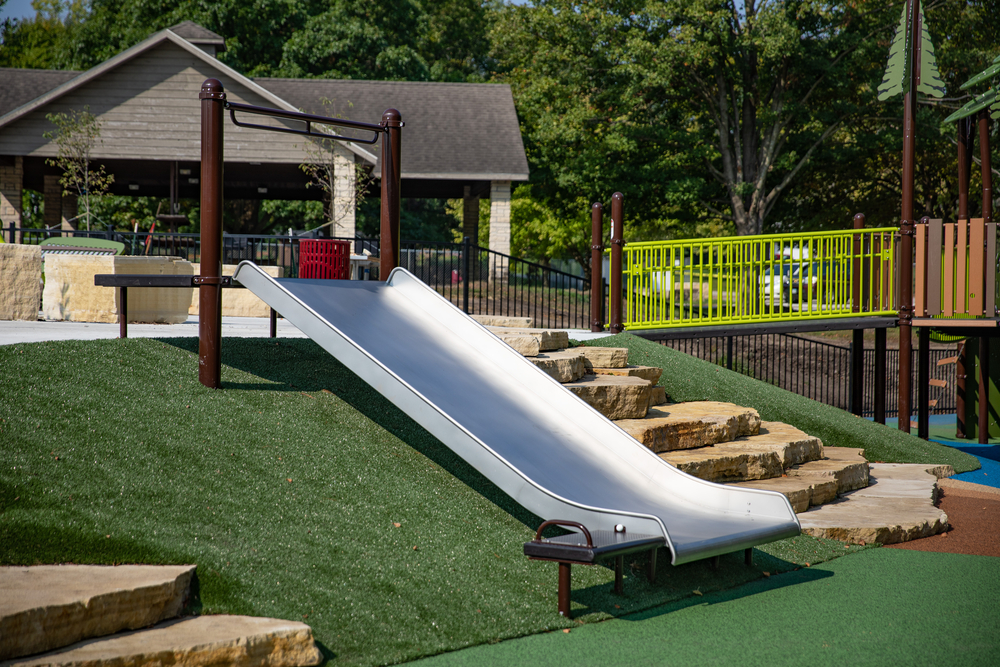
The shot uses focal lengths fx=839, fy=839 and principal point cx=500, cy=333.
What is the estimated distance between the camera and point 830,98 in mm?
28469

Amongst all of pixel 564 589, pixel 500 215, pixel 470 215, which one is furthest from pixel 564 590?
pixel 470 215

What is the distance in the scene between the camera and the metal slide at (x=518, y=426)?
15.0 feet

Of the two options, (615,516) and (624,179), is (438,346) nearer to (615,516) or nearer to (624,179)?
(615,516)

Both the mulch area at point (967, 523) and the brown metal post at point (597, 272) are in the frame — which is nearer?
the mulch area at point (967, 523)

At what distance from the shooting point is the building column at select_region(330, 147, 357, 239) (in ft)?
74.5

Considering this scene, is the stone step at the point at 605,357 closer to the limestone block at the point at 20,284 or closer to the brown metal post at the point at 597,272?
the brown metal post at the point at 597,272

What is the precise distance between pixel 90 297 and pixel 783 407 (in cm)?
917

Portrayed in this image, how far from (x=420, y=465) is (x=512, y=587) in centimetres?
155

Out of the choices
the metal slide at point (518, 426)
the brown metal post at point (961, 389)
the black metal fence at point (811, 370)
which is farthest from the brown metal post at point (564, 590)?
the black metal fence at point (811, 370)

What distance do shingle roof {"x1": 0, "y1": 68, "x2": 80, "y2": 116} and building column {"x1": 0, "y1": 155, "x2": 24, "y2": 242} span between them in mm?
2803

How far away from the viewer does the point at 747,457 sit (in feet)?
21.9

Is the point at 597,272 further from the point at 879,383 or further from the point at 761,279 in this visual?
the point at 879,383

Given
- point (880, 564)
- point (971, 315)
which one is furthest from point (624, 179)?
point (880, 564)

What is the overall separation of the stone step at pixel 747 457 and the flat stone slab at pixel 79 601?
11.5ft
